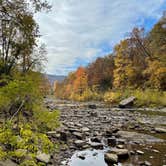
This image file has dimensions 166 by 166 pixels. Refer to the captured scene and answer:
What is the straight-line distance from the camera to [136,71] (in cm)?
4094

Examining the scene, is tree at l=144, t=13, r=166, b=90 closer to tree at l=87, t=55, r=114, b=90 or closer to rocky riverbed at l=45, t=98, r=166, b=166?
rocky riverbed at l=45, t=98, r=166, b=166

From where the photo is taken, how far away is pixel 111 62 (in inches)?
2325

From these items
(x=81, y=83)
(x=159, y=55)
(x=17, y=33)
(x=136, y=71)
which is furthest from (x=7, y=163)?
(x=81, y=83)

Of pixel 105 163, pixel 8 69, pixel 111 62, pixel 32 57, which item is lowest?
pixel 105 163

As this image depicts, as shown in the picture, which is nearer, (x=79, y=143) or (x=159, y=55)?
(x=79, y=143)

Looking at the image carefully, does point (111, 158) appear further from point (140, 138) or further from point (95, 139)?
point (140, 138)

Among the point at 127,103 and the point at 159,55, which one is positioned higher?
the point at 159,55

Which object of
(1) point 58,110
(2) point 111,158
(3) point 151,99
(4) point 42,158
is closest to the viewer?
(4) point 42,158

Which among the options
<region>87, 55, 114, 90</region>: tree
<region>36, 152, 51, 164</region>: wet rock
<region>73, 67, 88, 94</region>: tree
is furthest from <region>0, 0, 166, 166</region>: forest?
<region>73, 67, 88, 94</region>: tree

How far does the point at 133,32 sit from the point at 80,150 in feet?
112

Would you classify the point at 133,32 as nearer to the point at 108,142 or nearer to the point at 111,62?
the point at 111,62

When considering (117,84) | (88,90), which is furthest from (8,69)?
(88,90)

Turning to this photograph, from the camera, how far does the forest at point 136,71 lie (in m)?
33.0

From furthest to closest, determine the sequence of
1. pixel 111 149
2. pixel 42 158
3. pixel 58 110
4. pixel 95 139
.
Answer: pixel 58 110 < pixel 95 139 < pixel 111 149 < pixel 42 158
